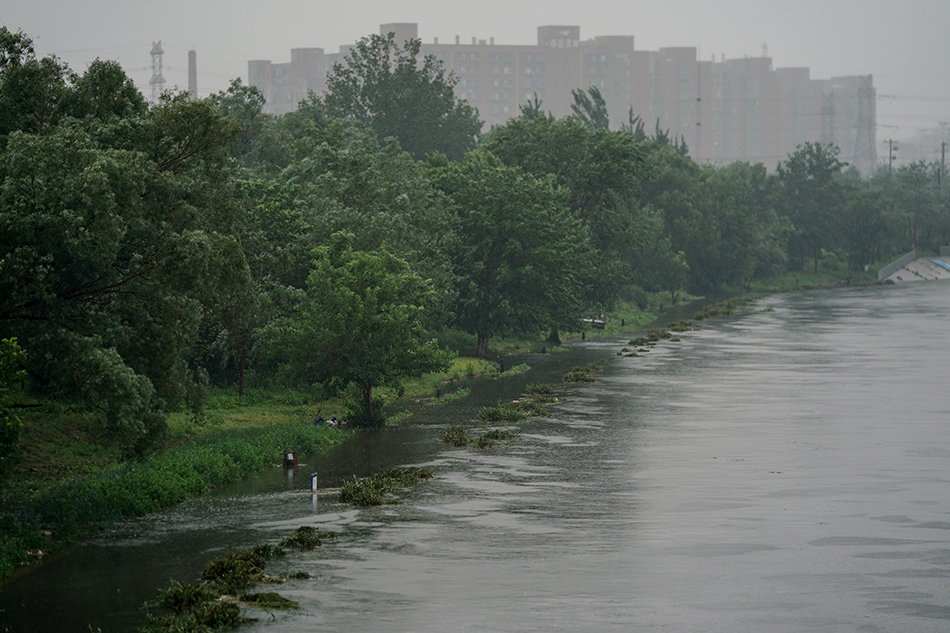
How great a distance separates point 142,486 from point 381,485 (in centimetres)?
754

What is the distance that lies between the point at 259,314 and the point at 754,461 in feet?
71.6

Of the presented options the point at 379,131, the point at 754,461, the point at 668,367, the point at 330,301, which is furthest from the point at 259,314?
Answer: the point at 379,131

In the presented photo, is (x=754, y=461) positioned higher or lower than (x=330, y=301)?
lower

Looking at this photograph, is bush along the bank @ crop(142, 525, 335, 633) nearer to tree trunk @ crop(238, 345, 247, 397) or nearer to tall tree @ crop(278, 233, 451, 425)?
tall tree @ crop(278, 233, 451, 425)

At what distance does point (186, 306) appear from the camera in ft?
104

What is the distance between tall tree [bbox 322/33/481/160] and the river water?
2987 inches

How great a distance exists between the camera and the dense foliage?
92.6ft

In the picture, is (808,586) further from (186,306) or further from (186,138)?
(186,138)

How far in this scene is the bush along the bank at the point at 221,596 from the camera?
22328 mm

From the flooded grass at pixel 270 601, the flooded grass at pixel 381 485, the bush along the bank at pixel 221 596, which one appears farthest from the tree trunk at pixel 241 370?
the flooded grass at pixel 270 601

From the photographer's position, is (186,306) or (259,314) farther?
(259,314)

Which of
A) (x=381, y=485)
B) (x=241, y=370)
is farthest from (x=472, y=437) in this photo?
(x=241, y=370)

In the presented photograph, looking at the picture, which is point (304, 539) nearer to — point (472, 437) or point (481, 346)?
point (472, 437)

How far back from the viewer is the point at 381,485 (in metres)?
35.8
